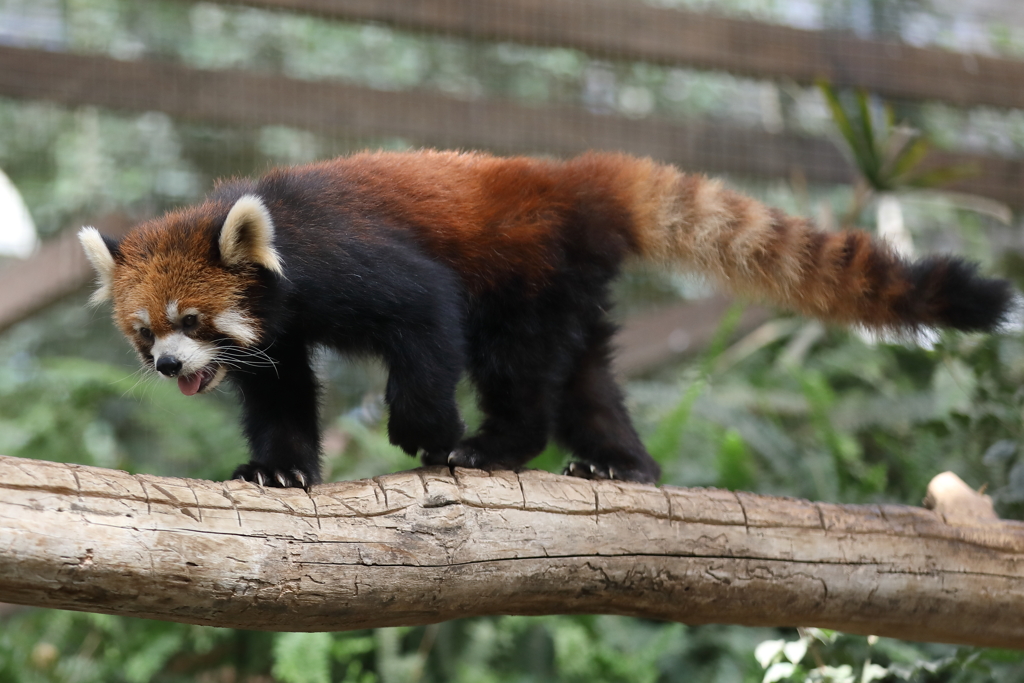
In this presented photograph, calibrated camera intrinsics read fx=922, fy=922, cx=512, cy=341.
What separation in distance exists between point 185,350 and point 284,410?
386mm

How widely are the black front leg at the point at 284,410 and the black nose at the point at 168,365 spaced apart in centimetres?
26

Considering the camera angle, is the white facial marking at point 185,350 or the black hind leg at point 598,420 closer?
the white facial marking at point 185,350

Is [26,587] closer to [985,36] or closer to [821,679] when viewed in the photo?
[821,679]

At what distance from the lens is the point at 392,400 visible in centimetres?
241

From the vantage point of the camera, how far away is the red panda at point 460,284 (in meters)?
2.31

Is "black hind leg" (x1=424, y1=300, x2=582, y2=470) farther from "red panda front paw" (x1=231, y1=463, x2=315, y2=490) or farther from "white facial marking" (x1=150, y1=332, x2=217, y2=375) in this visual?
"white facial marking" (x1=150, y1=332, x2=217, y2=375)

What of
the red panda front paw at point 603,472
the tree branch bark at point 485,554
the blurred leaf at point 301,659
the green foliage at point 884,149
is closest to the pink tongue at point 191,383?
the tree branch bark at point 485,554

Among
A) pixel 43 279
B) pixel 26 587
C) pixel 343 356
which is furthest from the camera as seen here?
pixel 43 279

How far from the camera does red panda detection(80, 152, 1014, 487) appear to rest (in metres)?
2.31

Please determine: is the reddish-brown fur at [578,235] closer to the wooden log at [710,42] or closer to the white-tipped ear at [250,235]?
the white-tipped ear at [250,235]

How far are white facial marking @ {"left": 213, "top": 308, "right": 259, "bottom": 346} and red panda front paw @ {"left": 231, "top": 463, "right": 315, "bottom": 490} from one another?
32 centimetres

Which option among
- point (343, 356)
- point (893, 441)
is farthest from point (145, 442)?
point (893, 441)

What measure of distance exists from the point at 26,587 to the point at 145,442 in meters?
→ 3.38

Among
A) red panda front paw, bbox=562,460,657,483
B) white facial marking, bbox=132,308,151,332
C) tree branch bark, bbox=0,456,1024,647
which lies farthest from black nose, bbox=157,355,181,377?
red panda front paw, bbox=562,460,657,483
